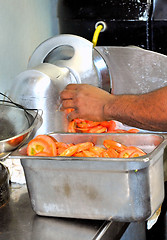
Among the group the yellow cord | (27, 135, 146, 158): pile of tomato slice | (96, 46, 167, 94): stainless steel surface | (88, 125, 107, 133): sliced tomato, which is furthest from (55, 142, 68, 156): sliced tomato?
the yellow cord

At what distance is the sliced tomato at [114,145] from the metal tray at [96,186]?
0.45 feet

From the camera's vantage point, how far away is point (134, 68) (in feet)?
6.28

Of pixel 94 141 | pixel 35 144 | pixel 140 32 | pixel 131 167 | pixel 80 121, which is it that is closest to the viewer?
pixel 131 167

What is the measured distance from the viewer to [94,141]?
1.46 m

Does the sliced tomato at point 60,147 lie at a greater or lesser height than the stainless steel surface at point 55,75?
lesser

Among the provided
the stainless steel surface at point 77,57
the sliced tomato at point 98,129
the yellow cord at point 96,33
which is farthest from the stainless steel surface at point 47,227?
the yellow cord at point 96,33

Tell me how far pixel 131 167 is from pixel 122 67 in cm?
85

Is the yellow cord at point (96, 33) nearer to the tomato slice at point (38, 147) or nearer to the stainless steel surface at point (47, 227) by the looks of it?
the tomato slice at point (38, 147)

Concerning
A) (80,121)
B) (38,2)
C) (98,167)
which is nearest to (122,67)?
(80,121)

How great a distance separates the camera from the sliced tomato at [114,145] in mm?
1362

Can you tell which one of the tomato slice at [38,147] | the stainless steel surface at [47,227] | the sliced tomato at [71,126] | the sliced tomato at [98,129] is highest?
the tomato slice at [38,147]

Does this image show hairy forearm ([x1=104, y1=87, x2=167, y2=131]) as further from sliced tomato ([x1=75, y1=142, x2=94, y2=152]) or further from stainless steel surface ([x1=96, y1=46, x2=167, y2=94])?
stainless steel surface ([x1=96, y1=46, x2=167, y2=94])

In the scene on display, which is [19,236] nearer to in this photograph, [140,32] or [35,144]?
[35,144]

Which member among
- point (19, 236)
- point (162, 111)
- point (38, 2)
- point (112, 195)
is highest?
point (38, 2)
